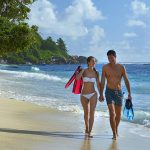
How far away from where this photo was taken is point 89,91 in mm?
9195

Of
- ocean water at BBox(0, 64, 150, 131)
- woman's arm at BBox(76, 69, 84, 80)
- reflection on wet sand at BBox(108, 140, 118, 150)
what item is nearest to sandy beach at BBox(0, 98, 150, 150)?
reflection on wet sand at BBox(108, 140, 118, 150)

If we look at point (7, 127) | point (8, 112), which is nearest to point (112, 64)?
point (7, 127)

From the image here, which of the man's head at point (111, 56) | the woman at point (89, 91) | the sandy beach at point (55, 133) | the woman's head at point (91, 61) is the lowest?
the sandy beach at point (55, 133)

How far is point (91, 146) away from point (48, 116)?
422 centimetres

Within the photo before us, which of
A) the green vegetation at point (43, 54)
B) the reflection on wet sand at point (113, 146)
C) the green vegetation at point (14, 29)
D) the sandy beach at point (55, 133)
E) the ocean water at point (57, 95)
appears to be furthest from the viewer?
the green vegetation at point (43, 54)

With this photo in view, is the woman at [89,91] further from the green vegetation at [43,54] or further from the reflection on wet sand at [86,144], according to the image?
the green vegetation at [43,54]

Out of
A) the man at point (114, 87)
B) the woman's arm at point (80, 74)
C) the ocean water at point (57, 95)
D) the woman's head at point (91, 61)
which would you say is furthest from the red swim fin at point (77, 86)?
the ocean water at point (57, 95)

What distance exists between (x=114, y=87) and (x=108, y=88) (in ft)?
0.39

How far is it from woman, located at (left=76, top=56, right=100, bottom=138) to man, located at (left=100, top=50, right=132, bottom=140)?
0.23 metres

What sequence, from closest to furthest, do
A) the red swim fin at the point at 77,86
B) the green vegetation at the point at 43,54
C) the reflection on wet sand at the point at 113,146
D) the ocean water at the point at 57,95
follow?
the reflection on wet sand at the point at 113,146, the red swim fin at the point at 77,86, the ocean water at the point at 57,95, the green vegetation at the point at 43,54

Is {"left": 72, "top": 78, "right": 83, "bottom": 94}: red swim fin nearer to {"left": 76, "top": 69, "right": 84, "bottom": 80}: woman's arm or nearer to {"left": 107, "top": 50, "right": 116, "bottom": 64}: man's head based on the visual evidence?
{"left": 76, "top": 69, "right": 84, "bottom": 80}: woman's arm

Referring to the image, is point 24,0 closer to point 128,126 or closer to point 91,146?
point 91,146

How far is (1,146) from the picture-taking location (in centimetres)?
727

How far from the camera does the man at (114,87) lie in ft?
29.2
